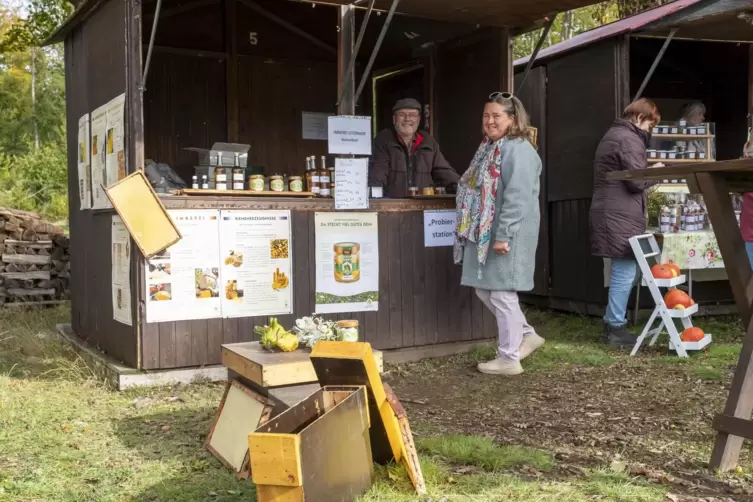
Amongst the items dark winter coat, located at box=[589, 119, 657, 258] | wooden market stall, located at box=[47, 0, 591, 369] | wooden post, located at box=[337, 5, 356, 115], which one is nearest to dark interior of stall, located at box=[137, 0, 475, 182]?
wooden market stall, located at box=[47, 0, 591, 369]

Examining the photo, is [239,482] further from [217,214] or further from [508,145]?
[508,145]

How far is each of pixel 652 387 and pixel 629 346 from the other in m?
1.39

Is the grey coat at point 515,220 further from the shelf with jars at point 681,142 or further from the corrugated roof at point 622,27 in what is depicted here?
the shelf with jars at point 681,142

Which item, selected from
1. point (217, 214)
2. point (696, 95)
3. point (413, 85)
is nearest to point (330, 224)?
point (217, 214)

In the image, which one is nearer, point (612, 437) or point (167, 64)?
point (612, 437)

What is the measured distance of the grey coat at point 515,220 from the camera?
544 cm

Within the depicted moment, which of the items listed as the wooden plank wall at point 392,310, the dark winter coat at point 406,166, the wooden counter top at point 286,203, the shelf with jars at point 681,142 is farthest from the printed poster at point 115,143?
the shelf with jars at point 681,142

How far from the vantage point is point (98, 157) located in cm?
608

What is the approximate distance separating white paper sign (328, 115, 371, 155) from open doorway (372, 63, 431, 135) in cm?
223

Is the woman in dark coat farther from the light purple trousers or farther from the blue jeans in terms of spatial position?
the light purple trousers

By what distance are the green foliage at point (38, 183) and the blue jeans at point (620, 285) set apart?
13641mm

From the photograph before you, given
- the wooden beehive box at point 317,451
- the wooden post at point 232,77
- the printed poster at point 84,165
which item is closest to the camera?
the wooden beehive box at point 317,451

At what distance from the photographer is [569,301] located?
27.8 ft

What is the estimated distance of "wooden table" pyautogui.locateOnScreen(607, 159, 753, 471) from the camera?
3.37 meters
